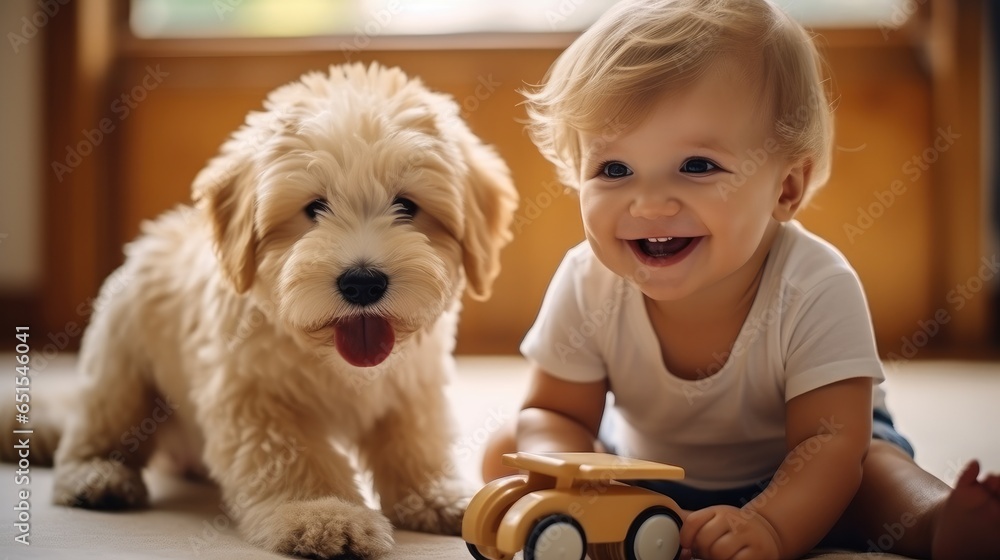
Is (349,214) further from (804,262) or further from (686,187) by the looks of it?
(804,262)

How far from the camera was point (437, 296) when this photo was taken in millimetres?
1516

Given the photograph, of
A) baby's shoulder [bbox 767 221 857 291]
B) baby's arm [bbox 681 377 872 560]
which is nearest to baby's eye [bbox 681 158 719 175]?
baby's shoulder [bbox 767 221 857 291]

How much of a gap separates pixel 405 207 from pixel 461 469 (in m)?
0.53

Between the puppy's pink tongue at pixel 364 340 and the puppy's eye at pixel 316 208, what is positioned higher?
the puppy's eye at pixel 316 208

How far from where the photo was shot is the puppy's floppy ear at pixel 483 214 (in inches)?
65.6

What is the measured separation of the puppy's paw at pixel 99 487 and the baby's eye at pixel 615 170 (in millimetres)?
1025

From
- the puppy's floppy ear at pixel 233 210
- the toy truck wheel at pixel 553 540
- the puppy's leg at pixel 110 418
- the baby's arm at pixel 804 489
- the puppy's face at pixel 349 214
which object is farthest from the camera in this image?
the puppy's leg at pixel 110 418

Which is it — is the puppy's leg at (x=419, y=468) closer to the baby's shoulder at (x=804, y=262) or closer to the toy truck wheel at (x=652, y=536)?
the toy truck wheel at (x=652, y=536)

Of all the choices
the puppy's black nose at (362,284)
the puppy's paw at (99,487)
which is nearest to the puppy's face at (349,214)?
the puppy's black nose at (362,284)

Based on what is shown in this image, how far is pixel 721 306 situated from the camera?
1585mm

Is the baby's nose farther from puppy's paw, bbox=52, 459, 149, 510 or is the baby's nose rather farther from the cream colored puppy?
puppy's paw, bbox=52, 459, 149, 510

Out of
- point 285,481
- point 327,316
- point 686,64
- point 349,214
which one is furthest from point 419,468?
point 686,64

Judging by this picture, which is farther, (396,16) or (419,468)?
(396,16)

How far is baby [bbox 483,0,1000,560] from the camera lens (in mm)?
1367
